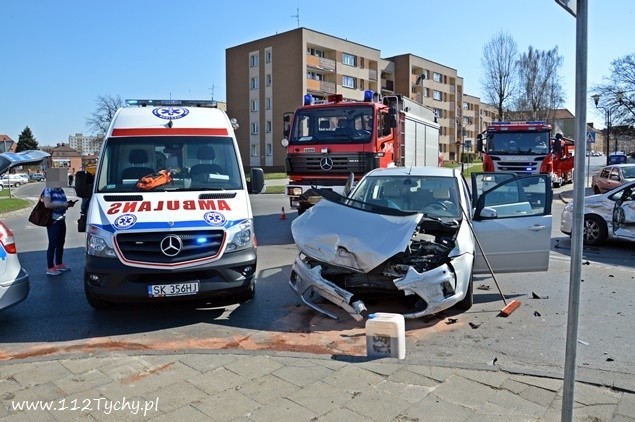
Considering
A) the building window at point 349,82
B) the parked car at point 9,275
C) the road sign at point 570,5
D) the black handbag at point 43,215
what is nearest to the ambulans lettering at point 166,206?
the parked car at point 9,275

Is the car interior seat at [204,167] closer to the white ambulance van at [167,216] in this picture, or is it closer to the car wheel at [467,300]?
the white ambulance van at [167,216]

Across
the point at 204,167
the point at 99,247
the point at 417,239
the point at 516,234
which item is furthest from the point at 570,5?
the point at 204,167

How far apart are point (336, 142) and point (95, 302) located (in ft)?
24.4

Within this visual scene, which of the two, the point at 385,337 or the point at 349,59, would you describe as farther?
the point at 349,59

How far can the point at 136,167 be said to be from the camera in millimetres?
6980

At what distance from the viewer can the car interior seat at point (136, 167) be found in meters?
6.91

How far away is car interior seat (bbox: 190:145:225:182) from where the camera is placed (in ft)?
23.0

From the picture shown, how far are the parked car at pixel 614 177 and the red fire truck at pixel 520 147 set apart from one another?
2420 mm

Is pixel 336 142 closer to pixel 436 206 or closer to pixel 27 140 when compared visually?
pixel 436 206

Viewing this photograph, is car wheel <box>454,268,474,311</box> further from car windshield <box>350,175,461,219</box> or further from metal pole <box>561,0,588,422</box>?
metal pole <box>561,0,588,422</box>

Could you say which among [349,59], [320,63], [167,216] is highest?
[349,59]

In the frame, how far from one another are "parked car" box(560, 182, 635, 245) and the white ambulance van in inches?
285

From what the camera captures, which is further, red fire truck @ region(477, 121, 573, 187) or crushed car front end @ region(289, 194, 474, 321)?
red fire truck @ region(477, 121, 573, 187)

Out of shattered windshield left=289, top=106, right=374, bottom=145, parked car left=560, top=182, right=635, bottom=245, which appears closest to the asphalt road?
parked car left=560, top=182, right=635, bottom=245
